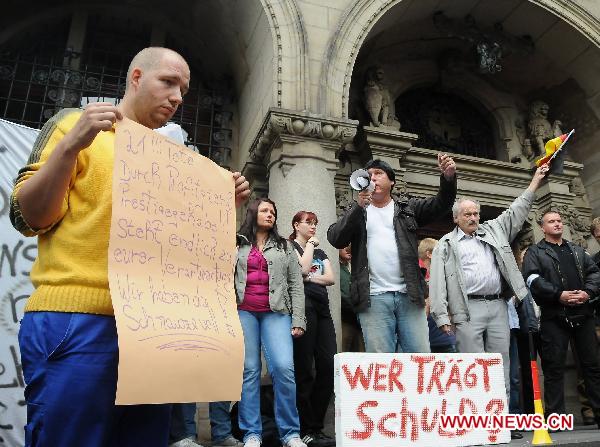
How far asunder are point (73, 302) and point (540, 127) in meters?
8.85

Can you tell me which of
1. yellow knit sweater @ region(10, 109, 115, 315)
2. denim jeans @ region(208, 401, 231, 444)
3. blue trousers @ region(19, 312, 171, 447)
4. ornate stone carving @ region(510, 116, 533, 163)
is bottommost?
denim jeans @ region(208, 401, 231, 444)

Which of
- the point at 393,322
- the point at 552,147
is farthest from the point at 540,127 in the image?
the point at 393,322

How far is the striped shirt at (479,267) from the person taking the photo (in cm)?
398

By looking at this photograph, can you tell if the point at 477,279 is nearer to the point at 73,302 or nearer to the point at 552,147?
the point at 552,147

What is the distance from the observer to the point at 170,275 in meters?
1.29

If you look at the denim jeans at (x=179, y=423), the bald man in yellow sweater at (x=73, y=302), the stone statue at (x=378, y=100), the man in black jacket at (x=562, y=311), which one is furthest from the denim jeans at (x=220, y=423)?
the stone statue at (x=378, y=100)

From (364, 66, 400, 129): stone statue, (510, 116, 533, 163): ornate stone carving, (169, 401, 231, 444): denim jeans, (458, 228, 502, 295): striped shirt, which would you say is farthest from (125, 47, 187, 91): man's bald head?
(510, 116, 533, 163): ornate stone carving

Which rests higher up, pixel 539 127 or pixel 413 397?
pixel 539 127

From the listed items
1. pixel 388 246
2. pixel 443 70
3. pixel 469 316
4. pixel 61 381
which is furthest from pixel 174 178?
pixel 443 70

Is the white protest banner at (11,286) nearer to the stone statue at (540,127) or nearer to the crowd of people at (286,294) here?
the crowd of people at (286,294)

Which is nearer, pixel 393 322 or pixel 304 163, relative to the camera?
pixel 393 322

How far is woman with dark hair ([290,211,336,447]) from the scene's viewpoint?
3674 mm

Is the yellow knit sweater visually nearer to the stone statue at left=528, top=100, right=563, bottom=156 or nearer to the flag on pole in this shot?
the flag on pole

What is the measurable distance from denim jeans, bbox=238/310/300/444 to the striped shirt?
5.43 ft
